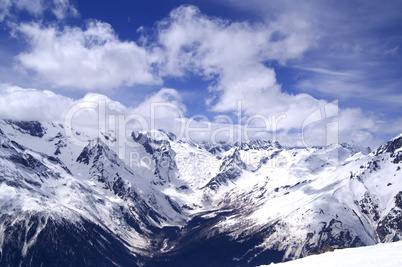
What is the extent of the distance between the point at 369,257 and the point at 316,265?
716 centimetres

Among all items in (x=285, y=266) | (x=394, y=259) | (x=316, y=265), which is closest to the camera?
(x=394, y=259)

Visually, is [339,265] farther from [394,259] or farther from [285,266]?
[285,266]

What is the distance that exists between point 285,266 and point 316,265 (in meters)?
6.15

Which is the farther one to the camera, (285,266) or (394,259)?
(285,266)

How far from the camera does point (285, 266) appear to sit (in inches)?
1818

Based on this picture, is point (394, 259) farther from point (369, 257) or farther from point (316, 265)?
point (316, 265)

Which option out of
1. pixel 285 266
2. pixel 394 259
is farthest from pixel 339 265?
pixel 285 266

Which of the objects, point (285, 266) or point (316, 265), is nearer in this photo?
point (316, 265)

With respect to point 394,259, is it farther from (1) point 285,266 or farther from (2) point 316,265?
(1) point 285,266

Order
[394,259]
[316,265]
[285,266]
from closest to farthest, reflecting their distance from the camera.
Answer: [394,259]
[316,265]
[285,266]

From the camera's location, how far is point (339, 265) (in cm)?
3922

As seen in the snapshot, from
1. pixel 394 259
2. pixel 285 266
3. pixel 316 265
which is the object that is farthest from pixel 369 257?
A: pixel 285 266

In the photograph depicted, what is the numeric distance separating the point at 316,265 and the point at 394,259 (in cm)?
906

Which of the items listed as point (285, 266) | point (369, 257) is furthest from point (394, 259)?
point (285, 266)
